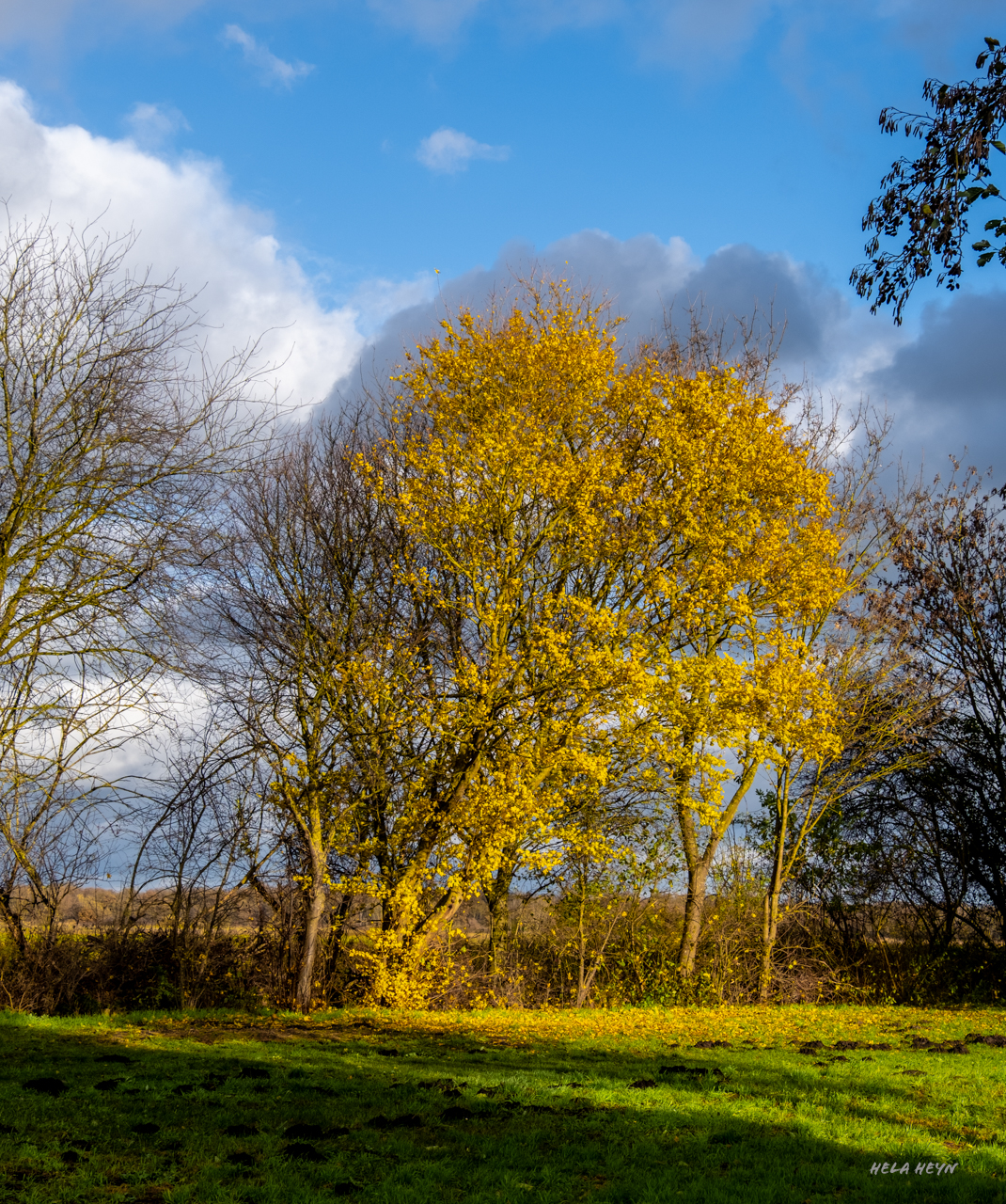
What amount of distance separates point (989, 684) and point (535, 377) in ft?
43.8

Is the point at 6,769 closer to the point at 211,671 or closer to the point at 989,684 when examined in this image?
the point at 211,671

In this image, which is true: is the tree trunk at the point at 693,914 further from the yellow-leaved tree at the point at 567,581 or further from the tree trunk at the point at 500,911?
the tree trunk at the point at 500,911

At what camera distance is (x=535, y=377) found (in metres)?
16.5

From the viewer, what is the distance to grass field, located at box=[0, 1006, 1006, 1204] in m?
5.52

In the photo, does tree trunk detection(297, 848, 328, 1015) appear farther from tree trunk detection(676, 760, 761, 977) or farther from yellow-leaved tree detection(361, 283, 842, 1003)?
tree trunk detection(676, 760, 761, 977)

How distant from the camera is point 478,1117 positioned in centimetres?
716

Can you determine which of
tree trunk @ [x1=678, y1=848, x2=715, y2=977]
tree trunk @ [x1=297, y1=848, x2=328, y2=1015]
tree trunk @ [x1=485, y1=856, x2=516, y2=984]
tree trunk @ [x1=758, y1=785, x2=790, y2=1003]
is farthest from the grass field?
tree trunk @ [x1=758, y1=785, x2=790, y2=1003]

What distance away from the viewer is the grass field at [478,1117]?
5523mm

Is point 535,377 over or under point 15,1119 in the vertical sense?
over

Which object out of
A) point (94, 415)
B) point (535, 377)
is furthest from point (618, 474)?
point (94, 415)

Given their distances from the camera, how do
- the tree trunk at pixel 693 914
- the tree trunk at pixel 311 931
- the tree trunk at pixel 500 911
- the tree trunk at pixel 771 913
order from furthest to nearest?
the tree trunk at pixel 771 913 → the tree trunk at pixel 693 914 → the tree trunk at pixel 500 911 → the tree trunk at pixel 311 931

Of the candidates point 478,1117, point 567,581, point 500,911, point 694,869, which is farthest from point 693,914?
point 478,1117

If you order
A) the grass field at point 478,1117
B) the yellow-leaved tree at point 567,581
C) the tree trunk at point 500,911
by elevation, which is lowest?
the grass field at point 478,1117

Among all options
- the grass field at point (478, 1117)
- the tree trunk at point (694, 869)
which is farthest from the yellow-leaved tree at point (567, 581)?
the grass field at point (478, 1117)
